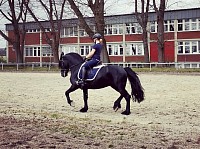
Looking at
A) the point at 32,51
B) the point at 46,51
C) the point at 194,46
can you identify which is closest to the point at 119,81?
the point at 194,46

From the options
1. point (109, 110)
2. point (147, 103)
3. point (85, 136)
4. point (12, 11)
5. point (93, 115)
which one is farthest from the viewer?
point (12, 11)

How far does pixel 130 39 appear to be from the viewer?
71.7 metres

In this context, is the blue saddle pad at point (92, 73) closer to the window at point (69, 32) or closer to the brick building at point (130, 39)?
the brick building at point (130, 39)

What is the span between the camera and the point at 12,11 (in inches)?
2293

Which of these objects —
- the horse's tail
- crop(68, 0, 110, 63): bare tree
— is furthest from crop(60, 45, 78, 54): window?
the horse's tail

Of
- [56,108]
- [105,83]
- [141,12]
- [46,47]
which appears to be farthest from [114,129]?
[46,47]

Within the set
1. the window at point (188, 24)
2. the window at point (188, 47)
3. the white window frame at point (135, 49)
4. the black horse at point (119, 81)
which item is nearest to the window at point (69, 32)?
the white window frame at point (135, 49)

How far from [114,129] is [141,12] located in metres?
42.1

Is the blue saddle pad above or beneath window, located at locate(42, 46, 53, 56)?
beneath

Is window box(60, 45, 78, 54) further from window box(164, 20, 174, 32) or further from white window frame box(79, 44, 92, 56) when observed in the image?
window box(164, 20, 174, 32)

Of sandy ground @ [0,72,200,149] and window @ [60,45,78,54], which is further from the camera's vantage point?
window @ [60,45,78,54]

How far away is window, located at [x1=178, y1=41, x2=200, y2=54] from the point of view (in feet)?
212

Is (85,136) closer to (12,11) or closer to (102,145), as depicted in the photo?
(102,145)

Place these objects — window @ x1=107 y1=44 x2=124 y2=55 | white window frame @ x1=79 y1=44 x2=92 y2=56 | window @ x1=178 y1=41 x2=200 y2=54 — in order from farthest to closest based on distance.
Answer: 1. white window frame @ x1=79 y1=44 x2=92 y2=56
2. window @ x1=107 y1=44 x2=124 y2=55
3. window @ x1=178 y1=41 x2=200 y2=54
